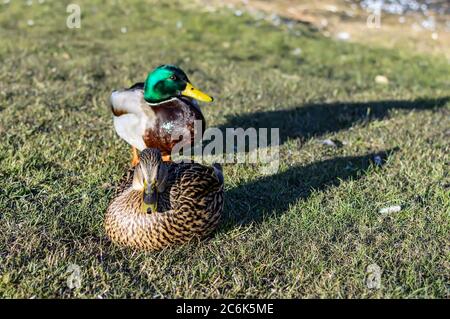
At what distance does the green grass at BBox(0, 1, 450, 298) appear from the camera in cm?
327

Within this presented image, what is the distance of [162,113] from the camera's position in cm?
463

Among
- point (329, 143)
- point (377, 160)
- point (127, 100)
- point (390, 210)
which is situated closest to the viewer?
point (390, 210)

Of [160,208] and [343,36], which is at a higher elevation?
[160,208]

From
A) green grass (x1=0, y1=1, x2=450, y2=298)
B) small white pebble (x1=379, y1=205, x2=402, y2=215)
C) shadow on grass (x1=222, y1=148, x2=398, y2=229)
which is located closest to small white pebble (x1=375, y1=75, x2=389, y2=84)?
green grass (x1=0, y1=1, x2=450, y2=298)

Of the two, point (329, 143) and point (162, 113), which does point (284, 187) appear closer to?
point (162, 113)

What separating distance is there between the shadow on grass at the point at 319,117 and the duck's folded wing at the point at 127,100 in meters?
1.30

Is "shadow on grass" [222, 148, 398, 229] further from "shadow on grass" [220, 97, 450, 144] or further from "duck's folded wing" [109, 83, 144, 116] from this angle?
"duck's folded wing" [109, 83, 144, 116]

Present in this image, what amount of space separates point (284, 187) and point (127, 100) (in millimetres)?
1530

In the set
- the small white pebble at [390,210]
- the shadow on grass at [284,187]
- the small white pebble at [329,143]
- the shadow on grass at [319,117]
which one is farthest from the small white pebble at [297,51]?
the small white pebble at [390,210]

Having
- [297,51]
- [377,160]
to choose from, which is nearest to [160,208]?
[377,160]

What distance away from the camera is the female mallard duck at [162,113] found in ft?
15.0

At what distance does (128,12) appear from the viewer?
12070mm

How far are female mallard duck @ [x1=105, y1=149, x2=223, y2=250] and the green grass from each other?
0.35 feet

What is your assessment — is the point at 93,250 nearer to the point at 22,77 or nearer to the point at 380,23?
the point at 22,77
